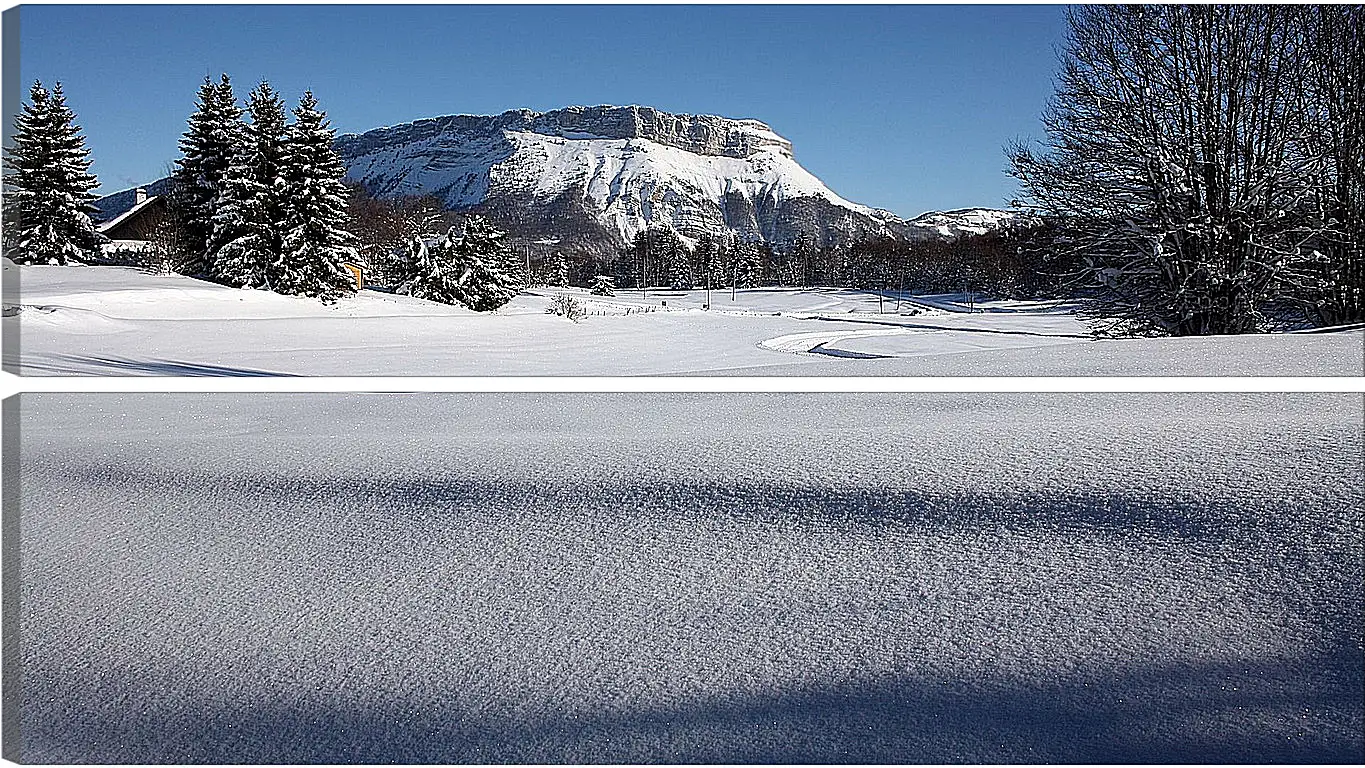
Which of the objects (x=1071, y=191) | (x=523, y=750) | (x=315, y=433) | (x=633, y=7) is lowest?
(x=523, y=750)

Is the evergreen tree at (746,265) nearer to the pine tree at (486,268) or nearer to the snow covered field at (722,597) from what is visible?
the pine tree at (486,268)

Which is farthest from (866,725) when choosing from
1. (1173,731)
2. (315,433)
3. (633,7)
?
(633,7)

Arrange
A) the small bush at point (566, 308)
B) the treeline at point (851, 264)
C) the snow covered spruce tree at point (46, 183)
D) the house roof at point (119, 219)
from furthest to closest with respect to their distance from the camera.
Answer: the small bush at point (566, 308)
the treeline at point (851, 264)
the house roof at point (119, 219)
the snow covered spruce tree at point (46, 183)

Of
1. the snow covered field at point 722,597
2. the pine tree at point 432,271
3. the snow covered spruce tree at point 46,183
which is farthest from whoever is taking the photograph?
the pine tree at point 432,271

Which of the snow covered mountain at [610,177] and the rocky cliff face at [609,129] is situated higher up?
the rocky cliff face at [609,129]

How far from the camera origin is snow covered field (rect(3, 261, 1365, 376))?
5.85 ft

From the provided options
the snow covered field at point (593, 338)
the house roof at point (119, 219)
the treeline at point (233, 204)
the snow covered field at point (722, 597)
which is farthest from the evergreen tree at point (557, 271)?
the snow covered field at point (722, 597)

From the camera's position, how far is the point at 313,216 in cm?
233

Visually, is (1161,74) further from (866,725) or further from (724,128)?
(866,725)

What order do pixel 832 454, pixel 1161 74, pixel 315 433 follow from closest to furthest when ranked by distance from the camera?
pixel 832 454 → pixel 315 433 → pixel 1161 74

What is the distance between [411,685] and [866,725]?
1.11 feet

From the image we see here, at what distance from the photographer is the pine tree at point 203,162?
5.81 feet

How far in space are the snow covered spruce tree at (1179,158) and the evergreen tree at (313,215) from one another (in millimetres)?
1546

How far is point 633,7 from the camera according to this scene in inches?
68.0
